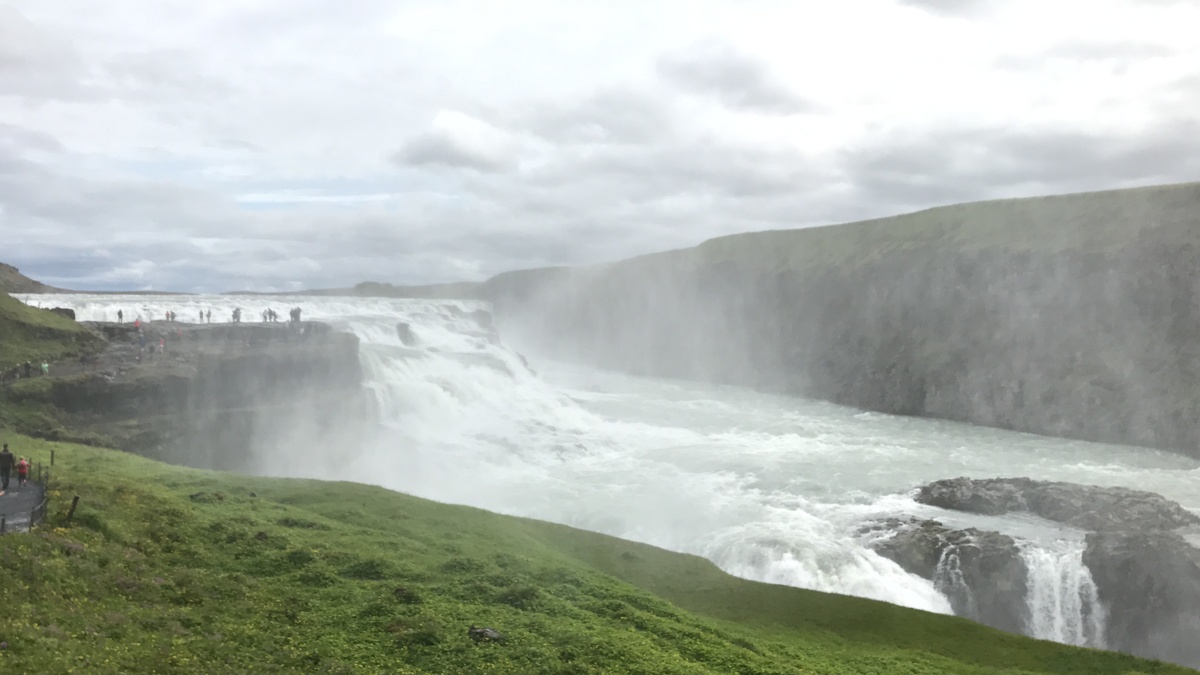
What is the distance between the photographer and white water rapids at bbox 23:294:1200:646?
1293 inches

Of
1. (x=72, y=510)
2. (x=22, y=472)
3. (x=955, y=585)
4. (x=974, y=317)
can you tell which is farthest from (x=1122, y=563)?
(x=974, y=317)

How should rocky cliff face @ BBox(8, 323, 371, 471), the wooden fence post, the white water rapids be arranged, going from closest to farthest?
the wooden fence post
the white water rapids
rocky cliff face @ BBox(8, 323, 371, 471)

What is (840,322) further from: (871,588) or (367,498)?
(367,498)

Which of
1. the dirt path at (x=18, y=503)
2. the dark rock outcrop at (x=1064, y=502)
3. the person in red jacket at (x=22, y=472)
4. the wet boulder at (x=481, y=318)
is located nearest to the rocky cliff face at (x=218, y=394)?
the person in red jacket at (x=22, y=472)

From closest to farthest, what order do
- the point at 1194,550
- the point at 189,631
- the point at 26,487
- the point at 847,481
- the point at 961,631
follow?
1. the point at 189,631
2. the point at 26,487
3. the point at 961,631
4. the point at 1194,550
5. the point at 847,481

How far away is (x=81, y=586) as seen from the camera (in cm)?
1641

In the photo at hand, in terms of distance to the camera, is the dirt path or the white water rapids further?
the white water rapids

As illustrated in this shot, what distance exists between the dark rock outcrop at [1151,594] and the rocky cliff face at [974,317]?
40.0 metres

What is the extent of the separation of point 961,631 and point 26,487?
96.7 ft

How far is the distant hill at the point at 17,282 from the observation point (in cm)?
8069

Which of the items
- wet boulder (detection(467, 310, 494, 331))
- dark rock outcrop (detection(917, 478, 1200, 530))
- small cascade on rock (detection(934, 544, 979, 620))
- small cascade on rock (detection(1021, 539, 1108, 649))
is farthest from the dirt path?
wet boulder (detection(467, 310, 494, 331))

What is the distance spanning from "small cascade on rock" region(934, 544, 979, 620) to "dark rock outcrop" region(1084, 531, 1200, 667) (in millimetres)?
5068

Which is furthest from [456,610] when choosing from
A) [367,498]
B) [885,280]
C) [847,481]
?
[885,280]

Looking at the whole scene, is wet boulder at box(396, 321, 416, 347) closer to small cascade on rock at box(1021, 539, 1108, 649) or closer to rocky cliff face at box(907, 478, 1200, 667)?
rocky cliff face at box(907, 478, 1200, 667)
